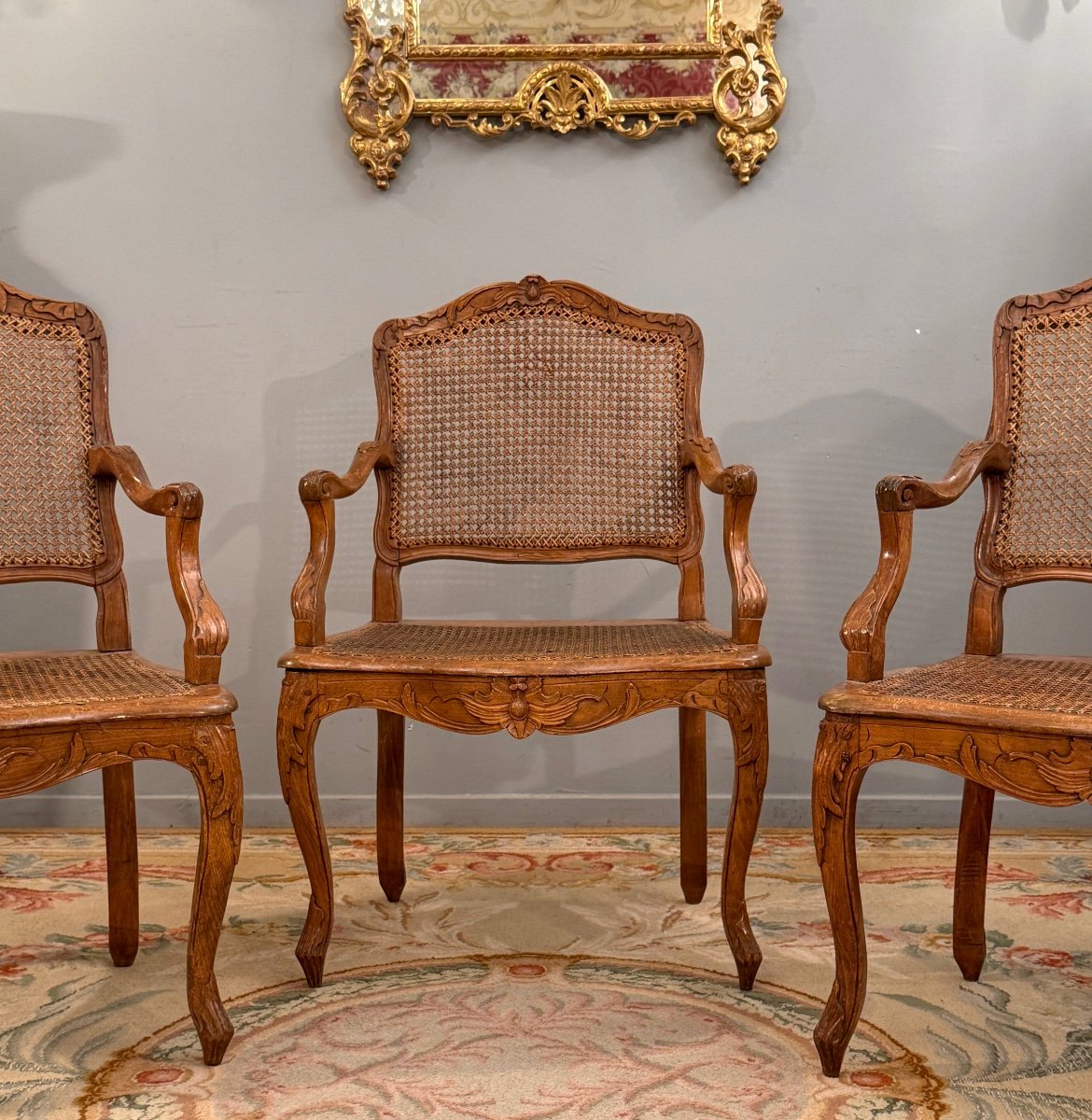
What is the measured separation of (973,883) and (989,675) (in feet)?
1.40

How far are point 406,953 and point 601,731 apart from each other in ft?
3.07

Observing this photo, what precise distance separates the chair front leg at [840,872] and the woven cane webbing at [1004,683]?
0.09 meters

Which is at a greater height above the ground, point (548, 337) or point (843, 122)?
point (843, 122)

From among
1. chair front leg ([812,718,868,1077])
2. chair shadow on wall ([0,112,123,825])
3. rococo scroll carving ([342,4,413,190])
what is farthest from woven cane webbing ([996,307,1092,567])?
chair shadow on wall ([0,112,123,825])

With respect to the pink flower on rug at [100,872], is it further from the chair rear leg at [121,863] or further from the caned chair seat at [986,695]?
the caned chair seat at [986,695]

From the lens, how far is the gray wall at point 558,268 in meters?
Answer: 2.84

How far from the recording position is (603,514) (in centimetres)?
239

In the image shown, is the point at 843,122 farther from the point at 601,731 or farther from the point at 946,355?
the point at 601,731

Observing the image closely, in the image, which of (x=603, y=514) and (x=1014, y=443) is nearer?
(x=1014, y=443)

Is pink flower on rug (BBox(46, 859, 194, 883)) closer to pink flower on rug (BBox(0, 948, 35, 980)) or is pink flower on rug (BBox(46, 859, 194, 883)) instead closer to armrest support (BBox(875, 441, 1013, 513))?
pink flower on rug (BBox(0, 948, 35, 980))

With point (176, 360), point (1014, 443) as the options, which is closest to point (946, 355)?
point (1014, 443)

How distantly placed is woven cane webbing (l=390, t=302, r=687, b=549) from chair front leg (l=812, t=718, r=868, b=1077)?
0.79 m

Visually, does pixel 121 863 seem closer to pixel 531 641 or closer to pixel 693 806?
pixel 531 641

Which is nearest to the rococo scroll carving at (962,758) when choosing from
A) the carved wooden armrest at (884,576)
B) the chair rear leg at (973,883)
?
the carved wooden armrest at (884,576)
